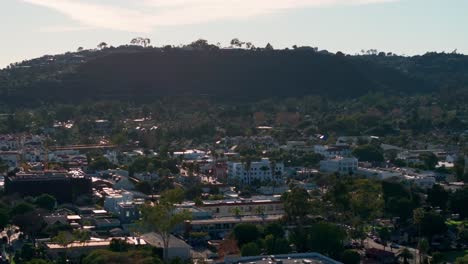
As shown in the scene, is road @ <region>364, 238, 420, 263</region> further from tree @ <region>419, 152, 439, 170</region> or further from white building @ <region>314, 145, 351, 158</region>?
white building @ <region>314, 145, 351, 158</region>

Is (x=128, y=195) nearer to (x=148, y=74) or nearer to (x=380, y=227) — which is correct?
(x=380, y=227)

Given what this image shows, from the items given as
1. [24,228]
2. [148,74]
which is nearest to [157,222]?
[24,228]

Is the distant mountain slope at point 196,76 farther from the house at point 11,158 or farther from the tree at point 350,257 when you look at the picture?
the tree at point 350,257

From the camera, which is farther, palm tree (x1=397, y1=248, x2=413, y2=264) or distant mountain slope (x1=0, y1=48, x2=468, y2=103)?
distant mountain slope (x1=0, y1=48, x2=468, y2=103)

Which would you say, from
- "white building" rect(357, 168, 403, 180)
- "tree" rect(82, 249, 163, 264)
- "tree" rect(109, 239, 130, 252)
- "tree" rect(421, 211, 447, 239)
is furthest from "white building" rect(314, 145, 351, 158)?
"tree" rect(82, 249, 163, 264)

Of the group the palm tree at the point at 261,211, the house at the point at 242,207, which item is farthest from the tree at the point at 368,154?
the palm tree at the point at 261,211
